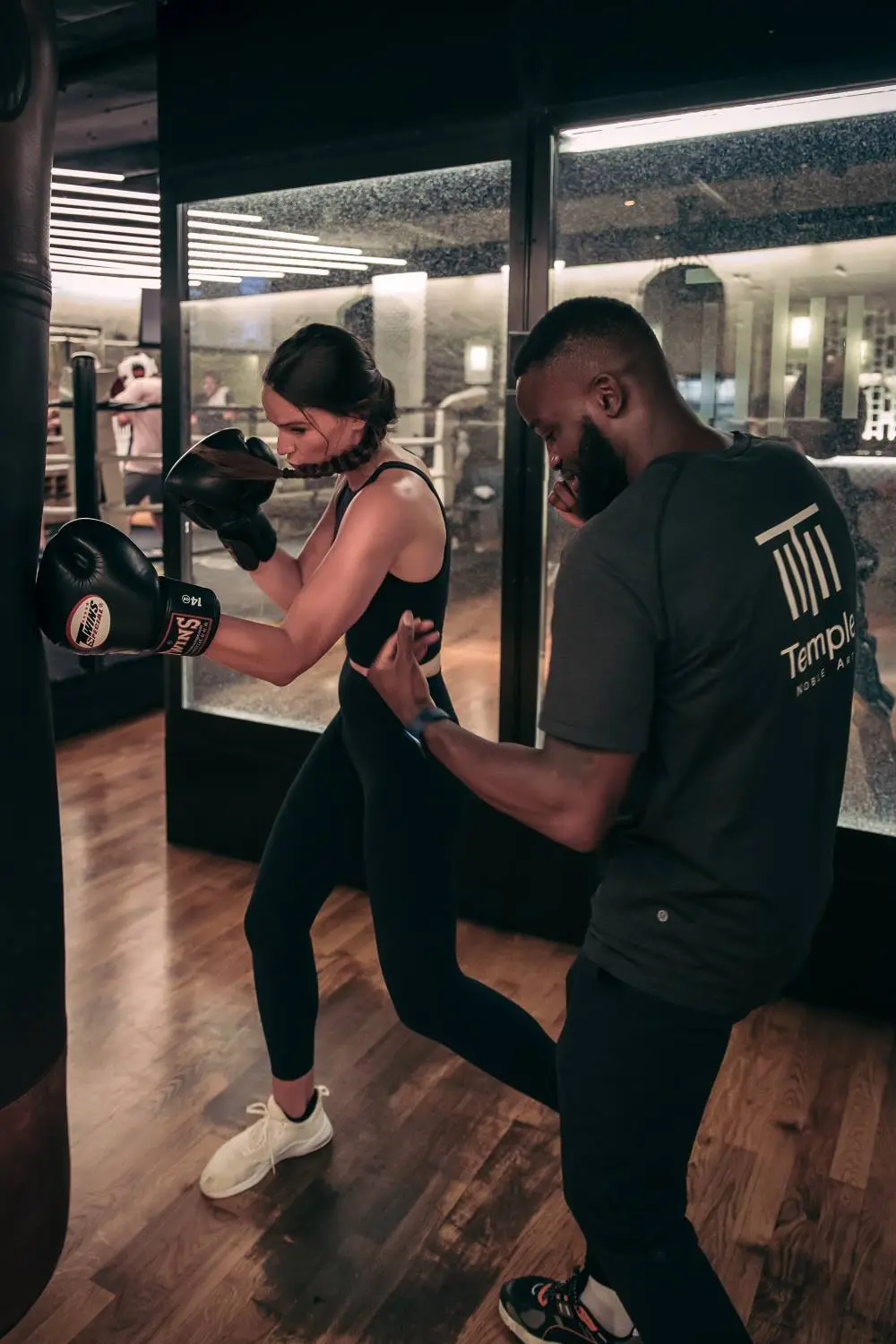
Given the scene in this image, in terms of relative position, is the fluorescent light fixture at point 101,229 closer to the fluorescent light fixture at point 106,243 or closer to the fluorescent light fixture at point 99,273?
the fluorescent light fixture at point 106,243

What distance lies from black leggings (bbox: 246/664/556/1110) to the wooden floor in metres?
0.29

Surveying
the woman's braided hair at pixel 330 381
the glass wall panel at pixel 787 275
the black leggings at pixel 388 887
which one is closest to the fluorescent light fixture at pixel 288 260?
the glass wall panel at pixel 787 275

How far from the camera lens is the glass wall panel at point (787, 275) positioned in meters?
2.40

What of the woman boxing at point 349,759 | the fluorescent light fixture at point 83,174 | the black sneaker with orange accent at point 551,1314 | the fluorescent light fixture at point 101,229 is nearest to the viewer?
the black sneaker with orange accent at point 551,1314

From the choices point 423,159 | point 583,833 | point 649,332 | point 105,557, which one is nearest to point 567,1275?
point 583,833

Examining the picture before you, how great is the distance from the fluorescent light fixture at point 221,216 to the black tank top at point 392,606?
1699 millimetres

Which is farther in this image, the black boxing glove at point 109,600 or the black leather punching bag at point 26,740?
the black boxing glove at point 109,600

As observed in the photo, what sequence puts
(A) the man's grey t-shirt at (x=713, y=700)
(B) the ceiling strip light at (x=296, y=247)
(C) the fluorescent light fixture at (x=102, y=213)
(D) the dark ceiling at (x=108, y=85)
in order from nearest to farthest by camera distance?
(A) the man's grey t-shirt at (x=713, y=700) → (B) the ceiling strip light at (x=296, y=247) → (D) the dark ceiling at (x=108, y=85) → (C) the fluorescent light fixture at (x=102, y=213)

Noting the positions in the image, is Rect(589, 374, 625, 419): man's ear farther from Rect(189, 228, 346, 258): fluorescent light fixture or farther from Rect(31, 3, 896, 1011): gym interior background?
Rect(189, 228, 346, 258): fluorescent light fixture

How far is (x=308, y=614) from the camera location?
1604 mm

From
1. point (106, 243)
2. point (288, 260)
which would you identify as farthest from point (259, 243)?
point (106, 243)

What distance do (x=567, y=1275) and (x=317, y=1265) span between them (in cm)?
37

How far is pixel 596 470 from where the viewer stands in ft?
3.76

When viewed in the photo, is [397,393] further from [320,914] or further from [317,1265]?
[317,1265]
